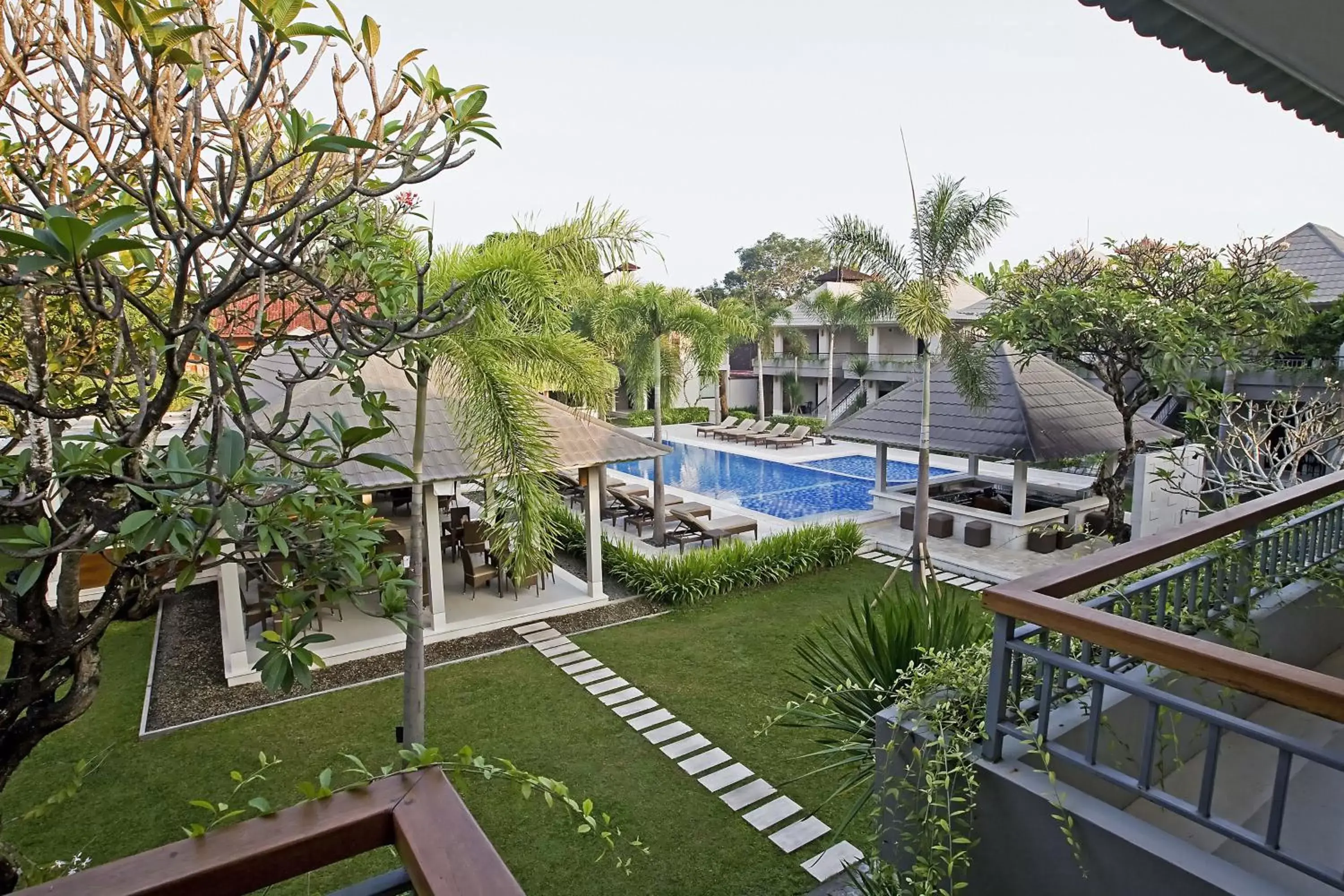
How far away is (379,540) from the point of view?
9.22 ft

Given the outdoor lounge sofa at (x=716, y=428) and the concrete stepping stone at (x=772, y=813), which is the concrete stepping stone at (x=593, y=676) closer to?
the concrete stepping stone at (x=772, y=813)

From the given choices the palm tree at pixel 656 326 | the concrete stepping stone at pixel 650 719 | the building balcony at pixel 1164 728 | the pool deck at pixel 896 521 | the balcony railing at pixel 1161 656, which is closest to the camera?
the balcony railing at pixel 1161 656

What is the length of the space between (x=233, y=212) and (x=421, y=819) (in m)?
1.70

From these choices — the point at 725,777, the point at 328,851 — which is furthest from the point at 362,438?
the point at 725,777

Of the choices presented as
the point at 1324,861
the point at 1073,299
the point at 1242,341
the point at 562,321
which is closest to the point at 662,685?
the point at 562,321

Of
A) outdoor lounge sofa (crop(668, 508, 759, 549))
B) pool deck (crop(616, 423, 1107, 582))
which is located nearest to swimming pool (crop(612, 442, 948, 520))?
pool deck (crop(616, 423, 1107, 582))

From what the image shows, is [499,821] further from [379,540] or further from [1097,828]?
[1097,828]

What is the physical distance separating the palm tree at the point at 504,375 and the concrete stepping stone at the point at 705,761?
2.27m

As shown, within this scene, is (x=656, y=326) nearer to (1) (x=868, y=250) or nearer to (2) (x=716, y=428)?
(1) (x=868, y=250)

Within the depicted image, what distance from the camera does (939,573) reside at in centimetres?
1237

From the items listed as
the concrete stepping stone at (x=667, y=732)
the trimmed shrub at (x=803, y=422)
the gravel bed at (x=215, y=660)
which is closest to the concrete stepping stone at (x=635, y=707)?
the concrete stepping stone at (x=667, y=732)

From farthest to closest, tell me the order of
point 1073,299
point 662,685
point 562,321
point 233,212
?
point 1073,299 → point 662,685 → point 562,321 → point 233,212

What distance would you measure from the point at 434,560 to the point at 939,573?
7.91 metres

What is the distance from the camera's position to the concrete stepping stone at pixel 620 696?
26.4 feet
